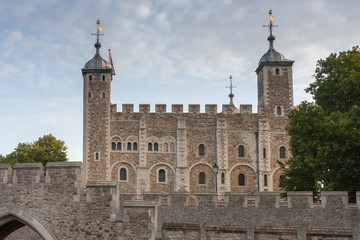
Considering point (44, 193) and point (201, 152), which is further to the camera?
point (201, 152)

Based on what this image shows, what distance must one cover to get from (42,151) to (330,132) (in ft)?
99.6

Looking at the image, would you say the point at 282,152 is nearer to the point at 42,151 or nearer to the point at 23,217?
the point at 42,151

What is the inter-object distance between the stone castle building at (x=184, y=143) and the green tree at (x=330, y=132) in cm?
1485

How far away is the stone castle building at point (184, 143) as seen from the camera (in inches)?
1496

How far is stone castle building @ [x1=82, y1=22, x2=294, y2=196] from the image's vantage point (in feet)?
125

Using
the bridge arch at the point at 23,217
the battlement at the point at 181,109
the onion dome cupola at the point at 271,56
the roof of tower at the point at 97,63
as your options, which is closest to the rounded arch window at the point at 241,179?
the battlement at the point at 181,109

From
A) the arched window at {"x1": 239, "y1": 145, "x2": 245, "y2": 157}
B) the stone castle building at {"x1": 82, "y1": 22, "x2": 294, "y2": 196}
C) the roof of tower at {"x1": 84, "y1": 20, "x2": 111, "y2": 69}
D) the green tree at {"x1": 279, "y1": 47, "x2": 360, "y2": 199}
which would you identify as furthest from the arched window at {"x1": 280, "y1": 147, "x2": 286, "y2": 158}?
the roof of tower at {"x1": 84, "y1": 20, "x2": 111, "y2": 69}

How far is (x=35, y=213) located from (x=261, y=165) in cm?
2922

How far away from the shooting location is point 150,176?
125 feet

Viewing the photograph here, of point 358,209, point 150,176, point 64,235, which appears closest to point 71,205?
point 64,235

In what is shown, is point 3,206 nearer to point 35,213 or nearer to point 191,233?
point 35,213

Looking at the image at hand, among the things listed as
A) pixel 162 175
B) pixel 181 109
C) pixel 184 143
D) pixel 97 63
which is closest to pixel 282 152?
pixel 184 143

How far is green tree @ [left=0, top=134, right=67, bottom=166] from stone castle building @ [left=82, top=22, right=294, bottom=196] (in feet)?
20.5

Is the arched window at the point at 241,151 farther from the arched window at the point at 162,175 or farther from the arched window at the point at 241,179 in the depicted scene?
the arched window at the point at 162,175
